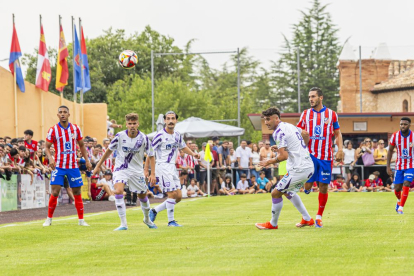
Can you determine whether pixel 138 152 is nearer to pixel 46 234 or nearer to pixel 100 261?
pixel 46 234

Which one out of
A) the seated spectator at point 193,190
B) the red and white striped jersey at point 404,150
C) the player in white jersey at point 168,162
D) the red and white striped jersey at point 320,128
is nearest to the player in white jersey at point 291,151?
the red and white striped jersey at point 320,128

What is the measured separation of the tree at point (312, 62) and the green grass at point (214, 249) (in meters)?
73.6

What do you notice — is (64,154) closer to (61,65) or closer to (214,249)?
(214,249)

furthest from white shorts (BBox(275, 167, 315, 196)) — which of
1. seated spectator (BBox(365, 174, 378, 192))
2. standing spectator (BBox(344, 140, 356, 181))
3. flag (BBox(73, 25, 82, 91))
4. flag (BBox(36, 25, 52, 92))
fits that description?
flag (BBox(73, 25, 82, 91))

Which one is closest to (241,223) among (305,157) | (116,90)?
(305,157)

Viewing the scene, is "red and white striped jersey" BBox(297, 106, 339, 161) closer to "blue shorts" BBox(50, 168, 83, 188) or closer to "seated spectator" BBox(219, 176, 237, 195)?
"blue shorts" BBox(50, 168, 83, 188)

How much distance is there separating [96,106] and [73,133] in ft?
95.7

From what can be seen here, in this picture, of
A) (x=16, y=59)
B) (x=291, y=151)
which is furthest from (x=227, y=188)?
(x=291, y=151)

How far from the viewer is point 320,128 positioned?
12.9 m

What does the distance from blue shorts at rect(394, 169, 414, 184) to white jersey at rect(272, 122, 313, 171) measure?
574cm

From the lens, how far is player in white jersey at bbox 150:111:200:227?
1377 centimetres

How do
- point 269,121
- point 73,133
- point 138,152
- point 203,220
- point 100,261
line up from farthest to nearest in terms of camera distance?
1. point 203,220
2. point 73,133
3. point 138,152
4. point 269,121
5. point 100,261

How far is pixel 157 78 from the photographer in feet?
295

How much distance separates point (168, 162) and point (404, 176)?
5.91m
